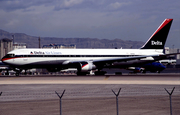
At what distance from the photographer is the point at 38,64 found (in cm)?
4894

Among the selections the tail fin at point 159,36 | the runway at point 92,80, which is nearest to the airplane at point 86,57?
the tail fin at point 159,36

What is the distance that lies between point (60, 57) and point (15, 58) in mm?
7272

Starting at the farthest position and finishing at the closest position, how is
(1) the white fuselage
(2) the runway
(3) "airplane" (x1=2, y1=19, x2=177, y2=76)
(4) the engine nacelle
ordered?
1. (4) the engine nacelle
2. (3) "airplane" (x1=2, y1=19, x2=177, y2=76)
3. (1) the white fuselage
4. (2) the runway

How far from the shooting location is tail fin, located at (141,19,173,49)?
57.4 meters

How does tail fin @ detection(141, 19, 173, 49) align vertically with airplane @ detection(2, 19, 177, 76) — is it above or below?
above

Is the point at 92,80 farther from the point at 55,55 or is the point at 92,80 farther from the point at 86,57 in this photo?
the point at 86,57

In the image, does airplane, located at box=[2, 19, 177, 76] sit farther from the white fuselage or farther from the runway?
the runway

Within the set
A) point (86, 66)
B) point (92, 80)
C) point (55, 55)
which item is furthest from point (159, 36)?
point (92, 80)

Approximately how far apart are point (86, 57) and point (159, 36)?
15676mm

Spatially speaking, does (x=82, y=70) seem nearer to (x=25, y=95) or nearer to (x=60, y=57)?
(x=60, y=57)

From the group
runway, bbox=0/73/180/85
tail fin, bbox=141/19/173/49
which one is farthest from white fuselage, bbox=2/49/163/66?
runway, bbox=0/73/180/85

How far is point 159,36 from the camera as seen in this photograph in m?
57.8

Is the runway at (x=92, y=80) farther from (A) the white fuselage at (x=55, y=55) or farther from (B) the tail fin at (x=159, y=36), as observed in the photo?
(B) the tail fin at (x=159, y=36)

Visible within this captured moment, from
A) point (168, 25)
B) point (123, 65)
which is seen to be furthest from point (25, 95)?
point (168, 25)
